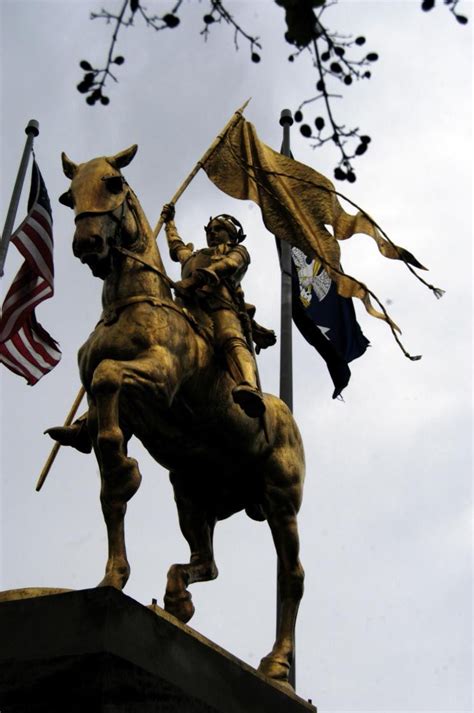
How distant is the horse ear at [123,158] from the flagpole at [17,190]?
226 inches

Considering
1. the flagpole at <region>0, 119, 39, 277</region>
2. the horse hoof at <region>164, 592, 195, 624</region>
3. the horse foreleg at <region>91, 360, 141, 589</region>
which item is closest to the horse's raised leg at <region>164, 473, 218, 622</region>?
the horse hoof at <region>164, 592, 195, 624</region>

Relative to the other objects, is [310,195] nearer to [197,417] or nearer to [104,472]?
[197,417]

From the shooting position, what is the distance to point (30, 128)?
1773 centimetres

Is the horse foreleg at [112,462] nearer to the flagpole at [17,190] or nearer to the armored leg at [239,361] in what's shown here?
the armored leg at [239,361]

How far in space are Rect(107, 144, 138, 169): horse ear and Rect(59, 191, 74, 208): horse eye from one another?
483mm

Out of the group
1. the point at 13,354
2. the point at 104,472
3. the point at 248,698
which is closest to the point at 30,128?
the point at 13,354

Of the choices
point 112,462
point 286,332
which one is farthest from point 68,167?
point 286,332

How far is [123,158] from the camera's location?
10.1 m

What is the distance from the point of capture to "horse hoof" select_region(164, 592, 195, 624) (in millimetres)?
9836

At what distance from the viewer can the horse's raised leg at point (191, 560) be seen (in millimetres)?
9977

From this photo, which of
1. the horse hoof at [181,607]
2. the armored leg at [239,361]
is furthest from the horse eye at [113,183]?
the horse hoof at [181,607]

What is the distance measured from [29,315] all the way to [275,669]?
19.7ft

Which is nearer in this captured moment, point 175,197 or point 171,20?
point 171,20

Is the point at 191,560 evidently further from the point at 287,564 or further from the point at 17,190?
the point at 17,190
